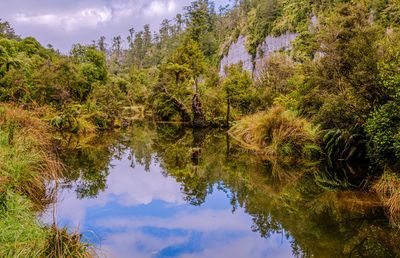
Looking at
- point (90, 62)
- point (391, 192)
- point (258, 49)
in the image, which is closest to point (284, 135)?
point (391, 192)

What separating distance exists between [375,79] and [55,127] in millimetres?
12925

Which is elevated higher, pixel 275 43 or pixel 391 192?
pixel 275 43

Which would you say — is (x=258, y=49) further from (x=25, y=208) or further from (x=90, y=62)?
(x=25, y=208)

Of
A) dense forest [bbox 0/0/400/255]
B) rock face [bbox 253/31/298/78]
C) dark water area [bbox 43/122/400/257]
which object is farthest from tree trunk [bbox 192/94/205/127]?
rock face [bbox 253/31/298/78]

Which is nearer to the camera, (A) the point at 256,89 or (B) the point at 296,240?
(B) the point at 296,240

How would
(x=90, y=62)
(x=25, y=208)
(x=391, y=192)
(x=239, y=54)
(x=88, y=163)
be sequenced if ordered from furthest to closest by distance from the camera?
1. (x=239, y=54)
2. (x=90, y=62)
3. (x=88, y=163)
4. (x=391, y=192)
5. (x=25, y=208)

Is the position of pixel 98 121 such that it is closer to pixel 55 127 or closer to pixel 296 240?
pixel 55 127

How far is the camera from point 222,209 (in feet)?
15.8

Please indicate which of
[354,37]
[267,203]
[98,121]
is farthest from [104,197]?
[98,121]

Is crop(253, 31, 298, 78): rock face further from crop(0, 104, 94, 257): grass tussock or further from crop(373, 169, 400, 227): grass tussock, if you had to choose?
crop(0, 104, 94, 257): grass tussock

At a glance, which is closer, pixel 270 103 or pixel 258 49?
pixel 270 103

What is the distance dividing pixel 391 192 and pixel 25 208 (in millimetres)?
6062

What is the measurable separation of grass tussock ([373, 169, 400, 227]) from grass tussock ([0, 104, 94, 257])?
4.58 meters

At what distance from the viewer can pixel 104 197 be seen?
5.23 metres
